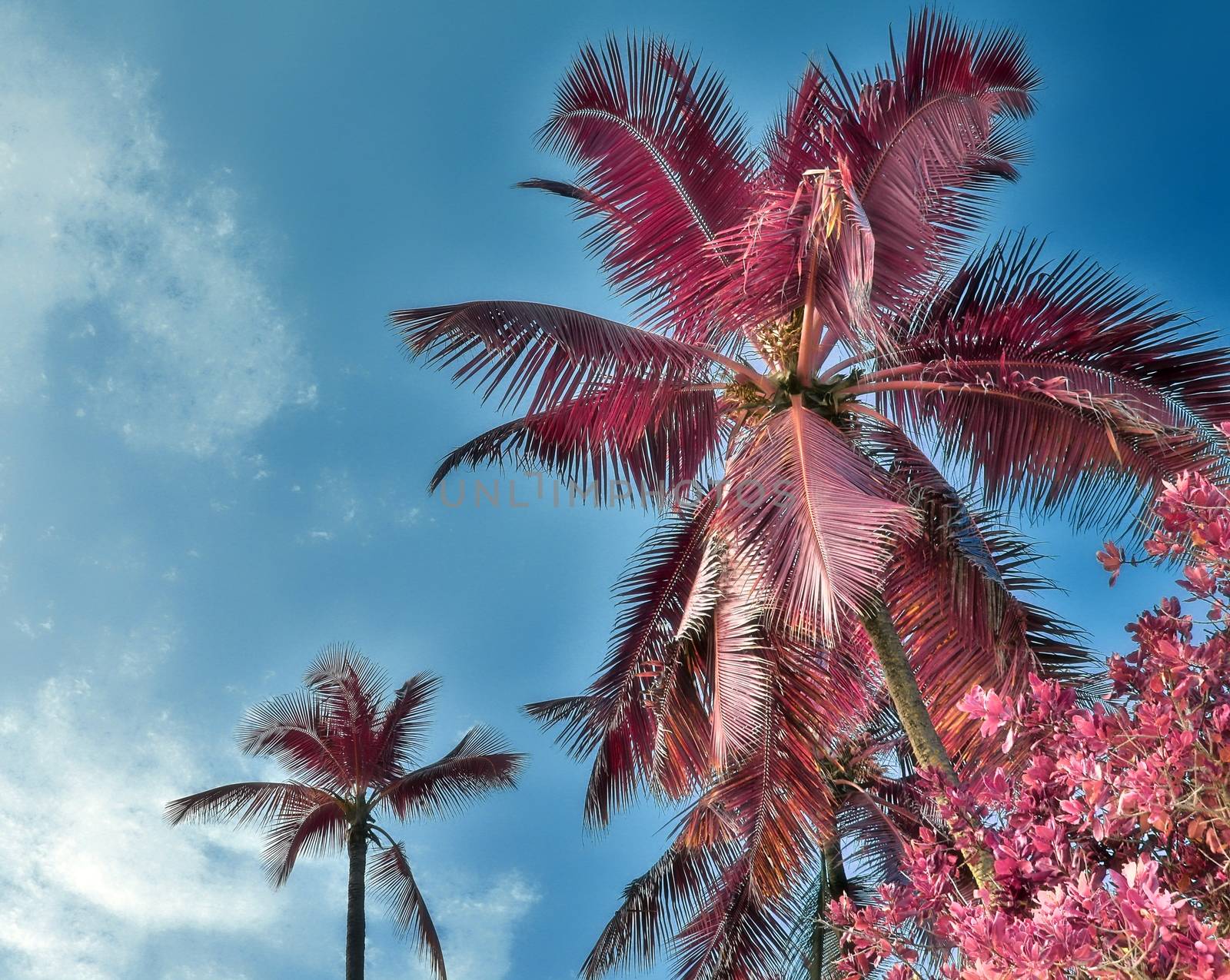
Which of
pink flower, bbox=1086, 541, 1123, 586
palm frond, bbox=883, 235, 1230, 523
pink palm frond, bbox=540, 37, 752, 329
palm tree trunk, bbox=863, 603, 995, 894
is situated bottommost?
pink flower, bbox=1086, 541, 1123, 586

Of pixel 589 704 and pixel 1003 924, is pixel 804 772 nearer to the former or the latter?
pixel 589 704

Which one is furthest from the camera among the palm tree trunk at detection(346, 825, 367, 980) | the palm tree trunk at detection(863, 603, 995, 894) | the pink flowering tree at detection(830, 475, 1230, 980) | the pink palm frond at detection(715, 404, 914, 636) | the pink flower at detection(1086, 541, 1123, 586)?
the palm tree trunk at detection(346, 825, 367, 980)

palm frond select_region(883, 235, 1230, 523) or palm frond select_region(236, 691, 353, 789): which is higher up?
palm frond select_region(236, 691, 353, 789)

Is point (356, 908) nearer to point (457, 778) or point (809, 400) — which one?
point (457, 778)

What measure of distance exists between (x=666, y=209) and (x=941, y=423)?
271cm

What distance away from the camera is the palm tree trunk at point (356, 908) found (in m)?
15.0

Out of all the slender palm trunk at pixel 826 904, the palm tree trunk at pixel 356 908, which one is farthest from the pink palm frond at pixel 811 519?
the palm tree trunk at pixel 356 908

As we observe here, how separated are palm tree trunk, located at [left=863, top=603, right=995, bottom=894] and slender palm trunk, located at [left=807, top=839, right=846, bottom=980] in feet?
17.5

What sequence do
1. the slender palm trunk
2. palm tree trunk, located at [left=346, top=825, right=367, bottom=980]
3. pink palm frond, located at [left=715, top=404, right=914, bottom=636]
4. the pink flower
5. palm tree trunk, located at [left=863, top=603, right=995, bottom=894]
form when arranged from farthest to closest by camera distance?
palm tree trunk, located at [left=346, top=825, right=367, bottom=980] < the slender palm trunk < palm tree trunk, located at [left=863, top=603, right=995, bottom=894] < pink palm frond, located at [left=715, top=404, right=914, bottom=636] < the pink flower

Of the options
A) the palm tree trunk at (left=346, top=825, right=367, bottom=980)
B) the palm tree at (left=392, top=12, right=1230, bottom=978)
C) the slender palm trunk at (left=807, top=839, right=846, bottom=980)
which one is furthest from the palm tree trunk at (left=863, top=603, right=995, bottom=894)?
the palm tree trunk at (left=346, top=825, right=367, bottom=980)

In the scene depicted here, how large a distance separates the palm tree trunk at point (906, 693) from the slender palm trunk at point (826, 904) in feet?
17.5

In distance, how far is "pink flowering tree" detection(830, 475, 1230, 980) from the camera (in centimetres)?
328

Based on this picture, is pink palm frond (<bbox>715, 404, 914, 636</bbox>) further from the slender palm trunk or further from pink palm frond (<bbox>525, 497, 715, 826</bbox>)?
the slender palm trunk

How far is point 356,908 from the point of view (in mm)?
15273
